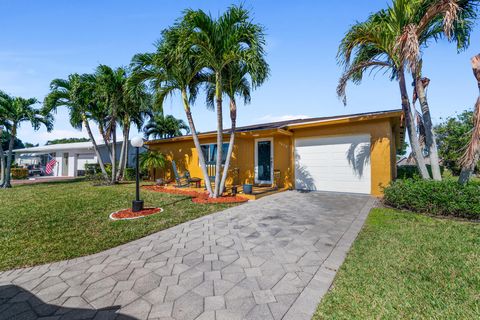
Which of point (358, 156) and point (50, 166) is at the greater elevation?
point (358, 156)

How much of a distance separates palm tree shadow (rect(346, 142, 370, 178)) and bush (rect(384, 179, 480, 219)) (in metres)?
2.11

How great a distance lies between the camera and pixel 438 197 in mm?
5578

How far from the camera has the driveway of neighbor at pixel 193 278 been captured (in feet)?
7.04

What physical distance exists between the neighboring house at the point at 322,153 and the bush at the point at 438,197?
2023mm

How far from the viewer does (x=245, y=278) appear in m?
2.72

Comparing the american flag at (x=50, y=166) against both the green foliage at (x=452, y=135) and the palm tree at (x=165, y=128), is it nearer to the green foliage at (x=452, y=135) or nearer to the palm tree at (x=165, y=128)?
the palm tree at (x=165, y=128)

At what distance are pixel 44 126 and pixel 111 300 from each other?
17596 mm

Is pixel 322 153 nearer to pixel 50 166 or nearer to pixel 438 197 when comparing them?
pixel 438 197

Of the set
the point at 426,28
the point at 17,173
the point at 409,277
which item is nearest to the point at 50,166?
the point at 17,173

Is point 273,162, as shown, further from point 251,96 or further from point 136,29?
point 136,29

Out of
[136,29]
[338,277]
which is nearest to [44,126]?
[136,29]

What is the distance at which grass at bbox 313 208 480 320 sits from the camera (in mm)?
2086

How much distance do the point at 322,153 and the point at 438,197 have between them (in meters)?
4.48

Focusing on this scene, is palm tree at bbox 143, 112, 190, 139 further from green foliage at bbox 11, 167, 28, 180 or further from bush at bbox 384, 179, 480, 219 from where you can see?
bush at bbox 384, 179, 480, 219
